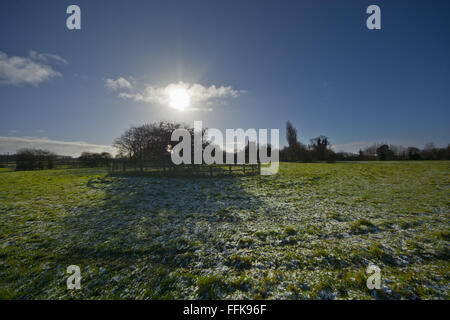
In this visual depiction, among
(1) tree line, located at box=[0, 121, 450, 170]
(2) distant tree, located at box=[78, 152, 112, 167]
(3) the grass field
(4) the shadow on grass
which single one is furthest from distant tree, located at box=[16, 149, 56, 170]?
(4) the shadow on grass

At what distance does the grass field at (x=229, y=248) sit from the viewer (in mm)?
4414

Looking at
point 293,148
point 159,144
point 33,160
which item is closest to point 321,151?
point 293,148

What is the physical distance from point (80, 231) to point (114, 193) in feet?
25.6

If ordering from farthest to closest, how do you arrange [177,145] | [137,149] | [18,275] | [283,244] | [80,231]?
[137,149] < [177,145] < [80,231] < [283,244] < [18,275]

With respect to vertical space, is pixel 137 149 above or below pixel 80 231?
above

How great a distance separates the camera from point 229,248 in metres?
6.33
